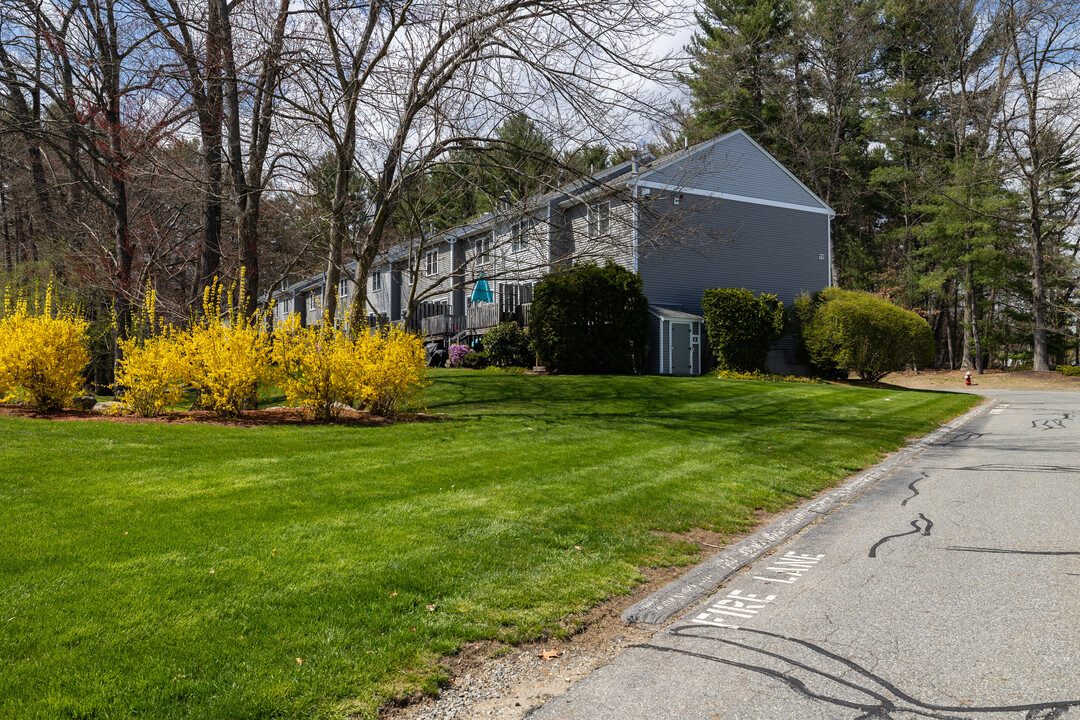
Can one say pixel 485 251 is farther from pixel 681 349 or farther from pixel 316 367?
pixel 681 349

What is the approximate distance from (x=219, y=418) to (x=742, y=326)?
17649 millimetres

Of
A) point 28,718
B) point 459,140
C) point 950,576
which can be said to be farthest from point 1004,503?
point 459,140

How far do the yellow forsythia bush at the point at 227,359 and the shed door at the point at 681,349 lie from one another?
52.0 feet

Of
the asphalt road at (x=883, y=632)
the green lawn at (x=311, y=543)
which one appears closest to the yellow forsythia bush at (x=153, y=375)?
the green lawn at (x=311, y=543)

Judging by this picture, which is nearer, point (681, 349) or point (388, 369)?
point (388, 369)

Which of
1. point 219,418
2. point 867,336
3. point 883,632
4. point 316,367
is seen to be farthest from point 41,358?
point 867,336

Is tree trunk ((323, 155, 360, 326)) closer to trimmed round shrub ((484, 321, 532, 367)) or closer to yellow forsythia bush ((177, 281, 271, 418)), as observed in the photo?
yellow forsythia bush ((177, 281, 271, 418))

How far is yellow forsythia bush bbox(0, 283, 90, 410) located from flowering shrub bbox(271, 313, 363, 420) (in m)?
3.29

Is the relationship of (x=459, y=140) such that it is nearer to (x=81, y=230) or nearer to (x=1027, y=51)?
(x=81, y=230)

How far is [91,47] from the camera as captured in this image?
13.5 m

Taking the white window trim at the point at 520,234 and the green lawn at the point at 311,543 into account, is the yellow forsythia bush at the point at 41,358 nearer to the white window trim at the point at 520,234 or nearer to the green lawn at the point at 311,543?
the green lawn at the point at 311,543

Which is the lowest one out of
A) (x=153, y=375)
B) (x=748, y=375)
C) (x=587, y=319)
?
(x=748, y=375)

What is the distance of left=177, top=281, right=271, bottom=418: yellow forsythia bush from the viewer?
34.7ft

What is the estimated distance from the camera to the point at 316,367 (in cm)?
1088
